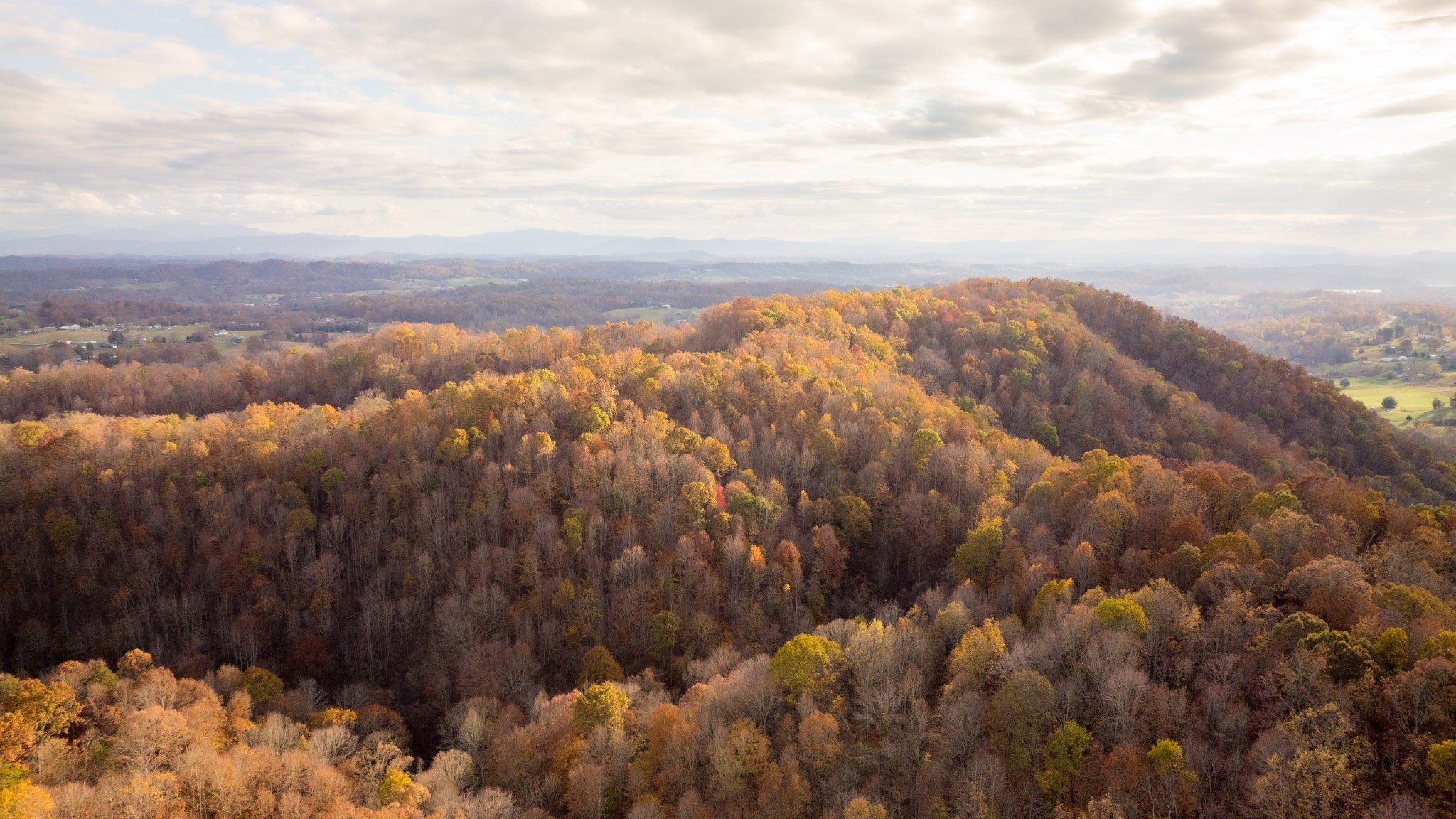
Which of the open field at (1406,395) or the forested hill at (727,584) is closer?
the forested hill at (727,584)

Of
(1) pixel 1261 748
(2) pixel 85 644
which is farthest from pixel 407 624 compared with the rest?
(1) pixel 1261 748

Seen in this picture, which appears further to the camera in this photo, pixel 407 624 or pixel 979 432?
pixel 979 432

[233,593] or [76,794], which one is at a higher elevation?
[76,794]

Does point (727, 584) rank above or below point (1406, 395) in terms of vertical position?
below

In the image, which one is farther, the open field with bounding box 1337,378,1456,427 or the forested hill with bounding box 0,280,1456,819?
the open field with bounding box 1337,378,1456,427

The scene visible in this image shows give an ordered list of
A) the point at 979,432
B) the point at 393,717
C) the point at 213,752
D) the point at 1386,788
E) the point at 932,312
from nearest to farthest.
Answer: the point at 1386,788 → the point at 213,752 → the point at 393,717 → the point at 979,432 → the point at 932,312

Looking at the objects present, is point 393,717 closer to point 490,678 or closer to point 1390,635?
point 490,678

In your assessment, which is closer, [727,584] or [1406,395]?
[727,584]

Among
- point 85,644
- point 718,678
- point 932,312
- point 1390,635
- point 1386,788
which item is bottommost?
point 85,644
